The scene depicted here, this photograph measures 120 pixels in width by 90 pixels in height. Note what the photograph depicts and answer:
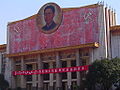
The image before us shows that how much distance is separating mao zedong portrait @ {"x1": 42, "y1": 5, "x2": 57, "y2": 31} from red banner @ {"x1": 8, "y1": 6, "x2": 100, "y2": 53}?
0.90 metres

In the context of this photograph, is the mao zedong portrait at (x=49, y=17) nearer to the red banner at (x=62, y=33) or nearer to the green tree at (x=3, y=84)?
the red banner at (x=62, y=33)

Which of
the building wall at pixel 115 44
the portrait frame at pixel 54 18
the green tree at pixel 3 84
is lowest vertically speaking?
the green tree at pixel 3 84

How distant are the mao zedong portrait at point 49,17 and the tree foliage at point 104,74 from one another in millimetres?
9461

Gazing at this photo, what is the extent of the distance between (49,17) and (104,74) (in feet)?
39.4

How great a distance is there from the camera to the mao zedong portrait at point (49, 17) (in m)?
34.3

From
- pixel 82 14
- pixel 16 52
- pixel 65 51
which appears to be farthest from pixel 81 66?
pixel 16 52

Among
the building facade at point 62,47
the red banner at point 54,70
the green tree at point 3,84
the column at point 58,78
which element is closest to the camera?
the red banner at point 54,70

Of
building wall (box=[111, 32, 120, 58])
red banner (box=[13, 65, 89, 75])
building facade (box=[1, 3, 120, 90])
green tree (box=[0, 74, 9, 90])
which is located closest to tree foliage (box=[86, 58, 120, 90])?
building facade (box=[1, 3, 120, 90])

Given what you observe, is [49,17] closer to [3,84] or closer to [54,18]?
[54,18]

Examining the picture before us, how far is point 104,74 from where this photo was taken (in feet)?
85.5

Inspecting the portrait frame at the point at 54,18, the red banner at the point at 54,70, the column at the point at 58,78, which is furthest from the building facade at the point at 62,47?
the portrait frame at the point at 54,18

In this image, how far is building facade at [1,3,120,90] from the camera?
30.4 m

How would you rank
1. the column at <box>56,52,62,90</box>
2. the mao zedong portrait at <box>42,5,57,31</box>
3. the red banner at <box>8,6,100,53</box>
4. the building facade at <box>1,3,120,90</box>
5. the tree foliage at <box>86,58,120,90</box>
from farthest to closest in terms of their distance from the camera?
the mao zedong portrait at <box>42,5,57,31</box>, the column at <box>56,52,62,90</box>, the red banner at <box>8,6,100,53</box>, the building facade at <box>1,3,120,90</box>, the tree foliage at <box>86,58,120,90</box>

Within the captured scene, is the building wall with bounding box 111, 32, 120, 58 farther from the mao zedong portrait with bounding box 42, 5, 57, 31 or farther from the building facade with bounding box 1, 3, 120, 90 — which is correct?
the mao zedong portrait with bounding box 42, 5, 57, 31
